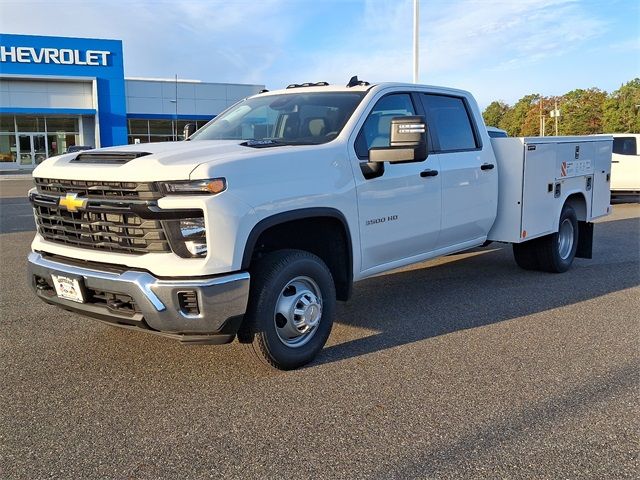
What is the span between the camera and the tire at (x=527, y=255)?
7152mm

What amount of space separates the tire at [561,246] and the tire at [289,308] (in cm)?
374

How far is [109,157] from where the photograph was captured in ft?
12.7

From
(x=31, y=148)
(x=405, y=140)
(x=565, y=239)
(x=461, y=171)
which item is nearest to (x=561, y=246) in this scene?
(x=565, y=239)

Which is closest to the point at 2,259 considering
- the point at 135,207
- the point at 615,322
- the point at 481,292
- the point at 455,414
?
the point at 135,207

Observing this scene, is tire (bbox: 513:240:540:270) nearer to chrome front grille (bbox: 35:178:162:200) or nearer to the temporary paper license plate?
chrome front grille (bbox: 35:178:162:200)

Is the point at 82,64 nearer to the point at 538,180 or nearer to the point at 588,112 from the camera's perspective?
the point at 538,180

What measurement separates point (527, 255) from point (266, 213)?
453 centimetres

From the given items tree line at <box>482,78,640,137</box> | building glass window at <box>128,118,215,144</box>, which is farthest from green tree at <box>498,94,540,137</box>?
building glass window at <box>128,118,215,144</box>

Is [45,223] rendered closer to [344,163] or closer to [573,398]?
[344,163]

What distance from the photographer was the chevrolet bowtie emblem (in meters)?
3.76

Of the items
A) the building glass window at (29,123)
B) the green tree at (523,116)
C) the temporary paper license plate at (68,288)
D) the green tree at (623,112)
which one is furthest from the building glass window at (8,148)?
the green tree at (523,116)

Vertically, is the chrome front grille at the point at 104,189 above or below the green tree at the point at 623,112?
below

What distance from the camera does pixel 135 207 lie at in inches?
138

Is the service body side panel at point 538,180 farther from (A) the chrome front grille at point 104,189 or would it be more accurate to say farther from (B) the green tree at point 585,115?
(B) the green tree at point 585,115
